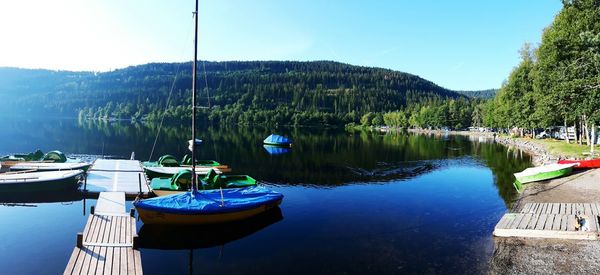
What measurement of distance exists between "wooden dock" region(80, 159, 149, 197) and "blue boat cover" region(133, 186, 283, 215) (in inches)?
292

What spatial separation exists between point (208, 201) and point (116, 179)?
54.3ft

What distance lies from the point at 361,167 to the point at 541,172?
24780 millimetres

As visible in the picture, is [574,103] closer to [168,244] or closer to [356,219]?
[356,219]

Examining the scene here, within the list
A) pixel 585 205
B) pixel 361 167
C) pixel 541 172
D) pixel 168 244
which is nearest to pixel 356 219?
pixel 168 244

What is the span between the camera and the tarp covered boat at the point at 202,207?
84.4 feet

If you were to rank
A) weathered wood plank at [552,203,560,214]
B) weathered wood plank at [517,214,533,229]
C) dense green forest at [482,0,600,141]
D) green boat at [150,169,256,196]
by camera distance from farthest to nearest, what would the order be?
dense green forest at [482,0,600,141]
green boat at [150,169,256,196]
weathered wood plank at [552,203,560,214]
weathered wood plank at [517,214,533,229]

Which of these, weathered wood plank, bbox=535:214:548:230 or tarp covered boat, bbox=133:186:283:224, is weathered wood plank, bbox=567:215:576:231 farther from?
tarp covered boat, bbox=133:186:283:224

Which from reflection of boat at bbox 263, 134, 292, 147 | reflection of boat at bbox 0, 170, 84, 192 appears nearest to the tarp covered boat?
reflection of boat at bbox 0, 170, 84, 192

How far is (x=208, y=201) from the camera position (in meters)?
27.3

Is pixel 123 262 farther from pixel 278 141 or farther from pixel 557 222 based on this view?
pixel 278 141

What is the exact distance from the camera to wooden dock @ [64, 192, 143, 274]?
17.1m

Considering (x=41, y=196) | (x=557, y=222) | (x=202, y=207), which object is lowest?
(x=41, y=196)

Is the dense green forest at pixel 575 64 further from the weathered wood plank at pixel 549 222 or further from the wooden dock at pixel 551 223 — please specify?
the weathered wood plank at pixel 549 222

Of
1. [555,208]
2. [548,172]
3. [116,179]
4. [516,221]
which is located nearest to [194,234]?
[116,179]
